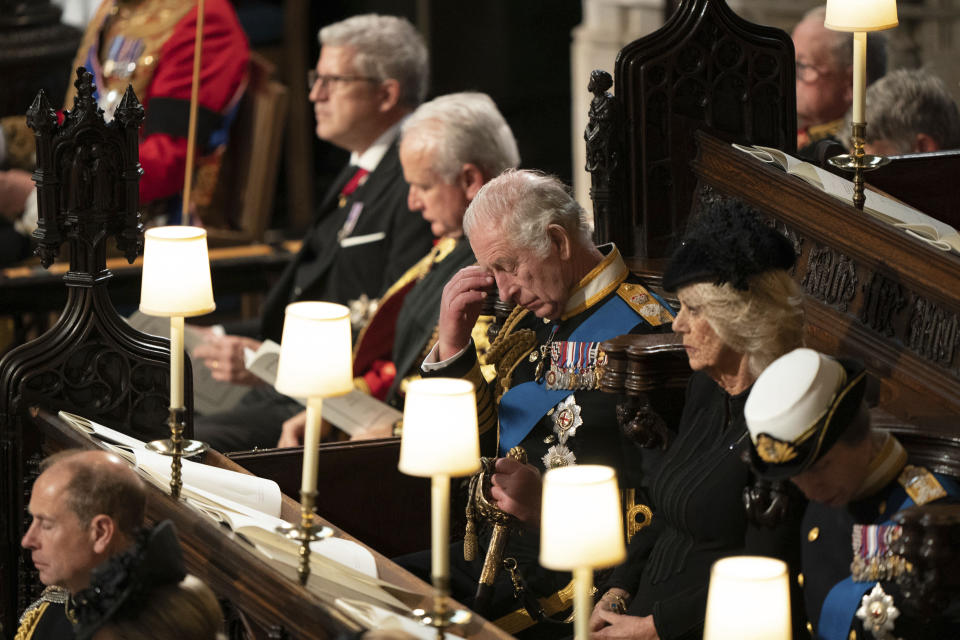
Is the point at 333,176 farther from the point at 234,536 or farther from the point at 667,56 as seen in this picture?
the point at 234,536

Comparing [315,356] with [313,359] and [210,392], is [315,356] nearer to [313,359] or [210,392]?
[313,359]

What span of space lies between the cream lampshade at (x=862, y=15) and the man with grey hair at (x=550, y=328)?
2.33 ft

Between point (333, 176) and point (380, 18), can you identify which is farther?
point (333, 176)

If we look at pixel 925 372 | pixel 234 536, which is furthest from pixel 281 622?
pixel 925 372

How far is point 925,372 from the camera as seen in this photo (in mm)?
3150

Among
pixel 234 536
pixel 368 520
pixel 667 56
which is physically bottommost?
pixel 368 520

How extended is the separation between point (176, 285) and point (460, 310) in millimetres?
863

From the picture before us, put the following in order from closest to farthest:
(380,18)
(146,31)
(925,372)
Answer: (925,372)
(380,18)
(146,31)

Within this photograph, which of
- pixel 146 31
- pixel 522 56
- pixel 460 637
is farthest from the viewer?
pixel 522 56

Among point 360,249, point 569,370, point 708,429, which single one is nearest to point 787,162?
point 569,370

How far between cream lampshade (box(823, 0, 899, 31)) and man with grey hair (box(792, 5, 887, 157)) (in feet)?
5.31

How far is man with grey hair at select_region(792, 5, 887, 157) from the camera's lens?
5.39 meters

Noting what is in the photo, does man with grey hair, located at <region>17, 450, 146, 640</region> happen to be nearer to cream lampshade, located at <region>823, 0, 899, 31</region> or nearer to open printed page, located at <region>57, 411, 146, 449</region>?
open printed page, located at <region>57, 411, 146, 449</region>

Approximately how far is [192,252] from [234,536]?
1.83ft
